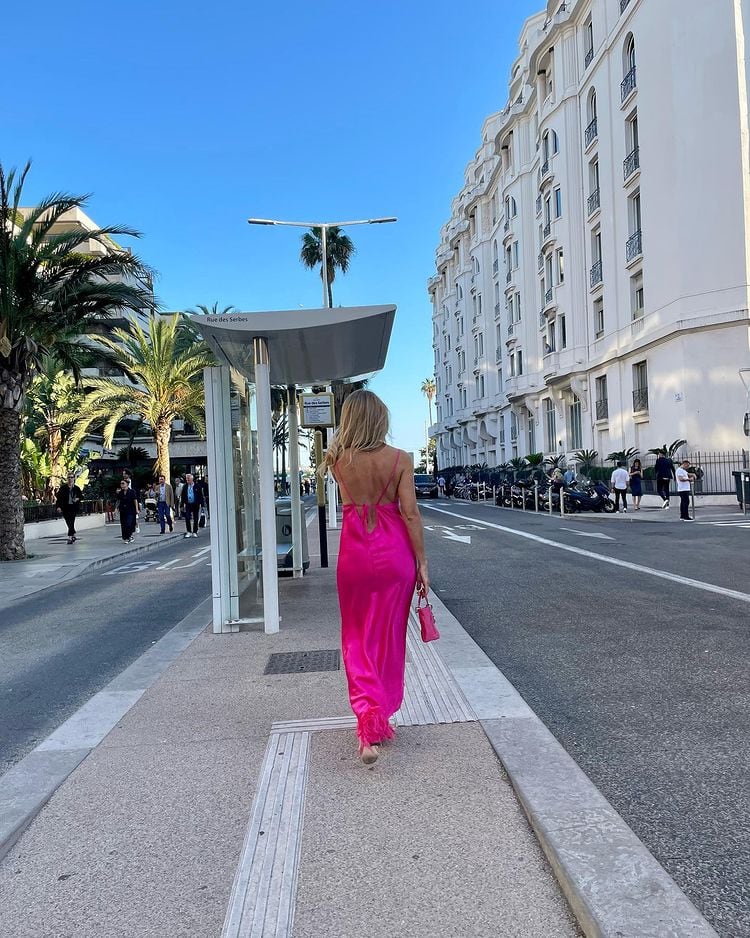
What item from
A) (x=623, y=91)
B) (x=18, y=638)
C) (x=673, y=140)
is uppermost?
(x=623, y=91)

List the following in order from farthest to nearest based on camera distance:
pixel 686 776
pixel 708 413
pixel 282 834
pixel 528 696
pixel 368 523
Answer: pixel 708 413, pixel 528 696, pixel 368 523, pixel 686 776, pixel 282 834

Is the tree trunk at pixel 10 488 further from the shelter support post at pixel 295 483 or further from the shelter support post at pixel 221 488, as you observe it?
the shelter support post at pixel 221 488

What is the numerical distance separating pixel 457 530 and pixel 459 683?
14537mm

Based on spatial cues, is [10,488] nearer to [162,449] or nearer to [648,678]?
[162,449]

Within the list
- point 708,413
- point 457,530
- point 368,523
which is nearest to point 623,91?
point 708,413

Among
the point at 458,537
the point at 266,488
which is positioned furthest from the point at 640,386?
the point at 266,488

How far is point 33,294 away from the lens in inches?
670

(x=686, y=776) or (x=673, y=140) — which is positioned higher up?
(x=673, y=140)

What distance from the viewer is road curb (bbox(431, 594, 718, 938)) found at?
2.35m

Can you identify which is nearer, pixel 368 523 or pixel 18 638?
pixel 368 523

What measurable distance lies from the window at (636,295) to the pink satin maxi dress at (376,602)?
1155 inches

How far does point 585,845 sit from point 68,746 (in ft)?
9.72

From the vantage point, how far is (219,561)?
23.7 feet

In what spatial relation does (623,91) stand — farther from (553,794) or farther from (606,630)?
(553,794)
